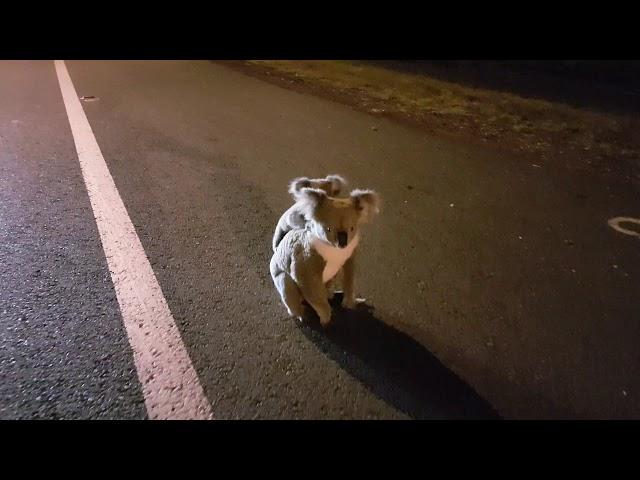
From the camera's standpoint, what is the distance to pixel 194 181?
433 cm

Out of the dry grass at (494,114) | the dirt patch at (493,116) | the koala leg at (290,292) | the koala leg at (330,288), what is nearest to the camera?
the koala leg at (290,292)

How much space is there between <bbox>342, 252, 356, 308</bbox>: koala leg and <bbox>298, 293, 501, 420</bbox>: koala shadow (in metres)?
0.12

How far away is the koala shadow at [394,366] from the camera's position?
2.01 metres

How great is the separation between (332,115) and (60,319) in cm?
549

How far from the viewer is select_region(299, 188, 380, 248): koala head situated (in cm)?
196

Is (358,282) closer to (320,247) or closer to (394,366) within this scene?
(394,366)

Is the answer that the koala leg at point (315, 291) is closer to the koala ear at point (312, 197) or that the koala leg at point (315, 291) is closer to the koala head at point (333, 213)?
the koala head at point (333, 213)

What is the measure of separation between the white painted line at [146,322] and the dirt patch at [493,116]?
4.70 m

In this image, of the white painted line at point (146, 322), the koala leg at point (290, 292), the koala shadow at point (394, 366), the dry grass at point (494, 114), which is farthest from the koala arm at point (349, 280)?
the dry grass at point (494, 114)

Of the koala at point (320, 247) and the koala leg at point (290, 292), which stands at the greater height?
the koala at point (320, 247)

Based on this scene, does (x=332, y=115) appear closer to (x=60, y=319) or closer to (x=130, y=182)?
(x=130, y=182)

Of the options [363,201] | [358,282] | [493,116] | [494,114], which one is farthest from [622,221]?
[494,114]

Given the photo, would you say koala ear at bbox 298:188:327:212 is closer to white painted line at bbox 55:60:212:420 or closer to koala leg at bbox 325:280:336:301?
koala leg at bbox 325:280:336:301

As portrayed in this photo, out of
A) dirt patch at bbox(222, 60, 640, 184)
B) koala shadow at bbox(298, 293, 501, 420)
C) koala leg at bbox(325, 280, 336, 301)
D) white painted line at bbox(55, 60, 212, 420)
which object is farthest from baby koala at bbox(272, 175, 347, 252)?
dirt patch at bbox(222, 60, 640, 184)
